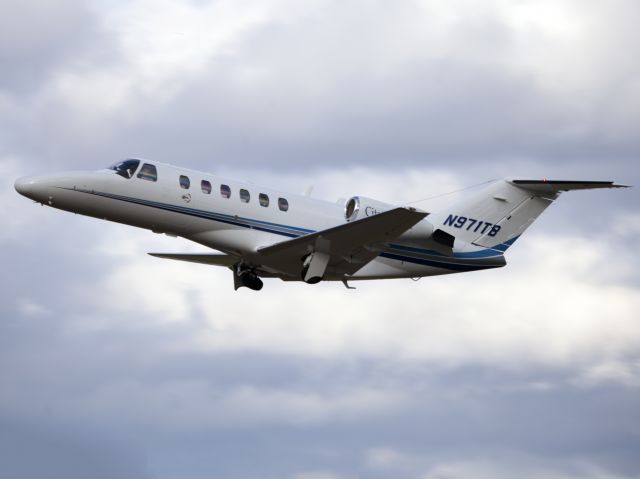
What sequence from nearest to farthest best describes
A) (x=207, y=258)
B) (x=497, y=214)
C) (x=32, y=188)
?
(x=32, y=188) < (x=497, y=214) < (x=207, y=258)

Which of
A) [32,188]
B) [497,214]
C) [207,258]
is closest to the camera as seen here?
[32,188]

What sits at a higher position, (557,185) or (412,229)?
(557,185)

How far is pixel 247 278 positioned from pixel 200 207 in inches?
115

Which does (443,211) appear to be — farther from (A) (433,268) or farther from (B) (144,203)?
(B) (144,203)

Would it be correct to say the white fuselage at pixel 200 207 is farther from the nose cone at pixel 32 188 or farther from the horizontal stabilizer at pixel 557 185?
the horizontal stabilizer at pixel 557 185

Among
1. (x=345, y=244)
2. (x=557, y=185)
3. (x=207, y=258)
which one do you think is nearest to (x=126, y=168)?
(x=207, y=258)

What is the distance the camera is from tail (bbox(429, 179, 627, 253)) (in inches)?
1239

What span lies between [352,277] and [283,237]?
2417 millimetres

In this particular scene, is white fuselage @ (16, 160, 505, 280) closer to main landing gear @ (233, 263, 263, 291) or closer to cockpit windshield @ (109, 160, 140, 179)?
cockpit windshield @ (109, 160, 140, 179)

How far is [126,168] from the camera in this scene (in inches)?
1135

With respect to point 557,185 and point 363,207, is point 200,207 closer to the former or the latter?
point 363,207

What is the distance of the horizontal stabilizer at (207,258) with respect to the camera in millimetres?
32250

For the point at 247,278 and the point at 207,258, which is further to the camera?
the point at 207,258

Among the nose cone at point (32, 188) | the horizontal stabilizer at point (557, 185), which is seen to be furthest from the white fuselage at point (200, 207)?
the horizontal stabilizer at point (557, 185)
